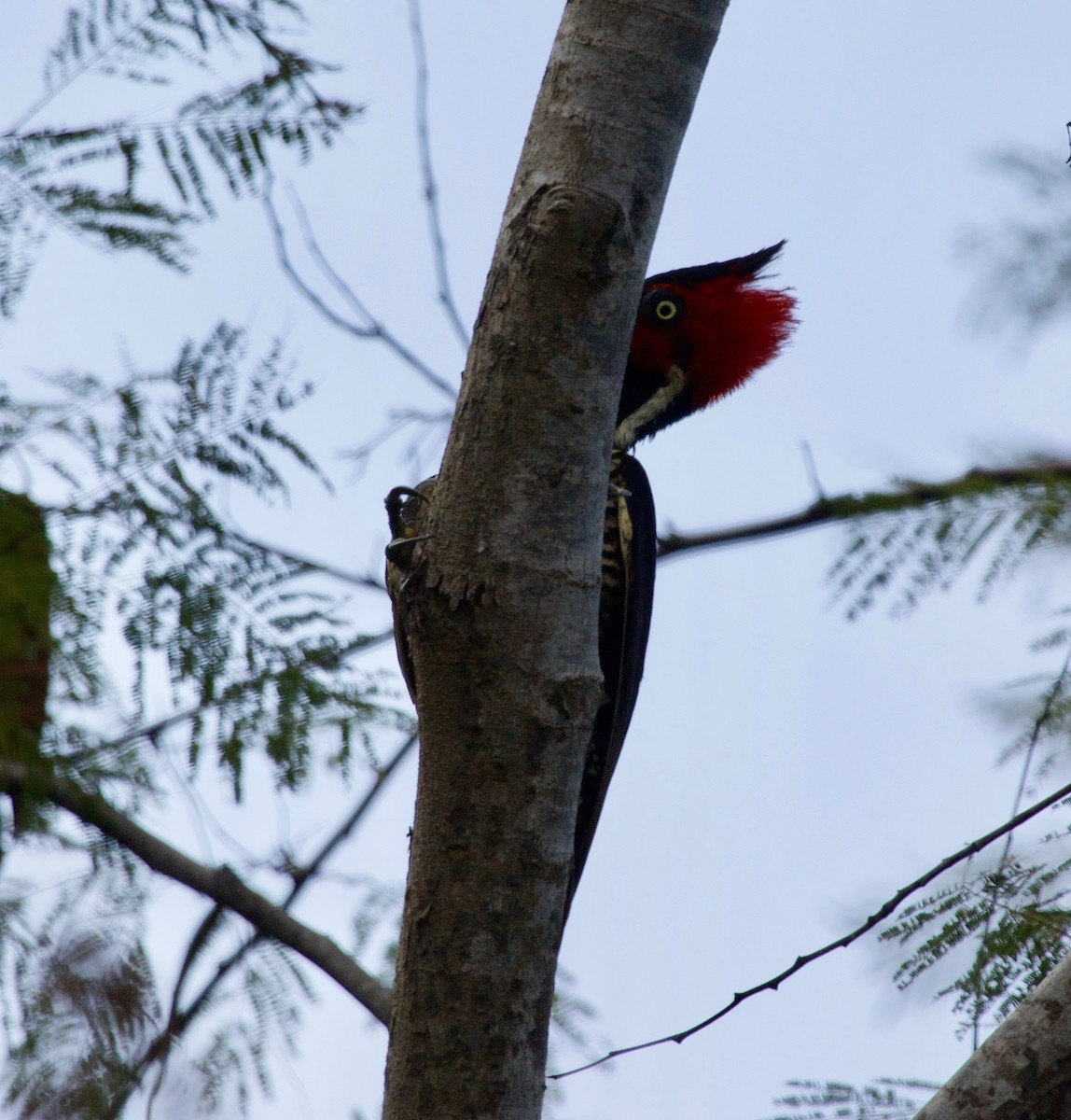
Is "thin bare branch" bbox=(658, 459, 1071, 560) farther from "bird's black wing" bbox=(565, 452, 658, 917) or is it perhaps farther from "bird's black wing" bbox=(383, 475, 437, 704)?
"bird's black wing" bbox=(383, 475, 437, 704)

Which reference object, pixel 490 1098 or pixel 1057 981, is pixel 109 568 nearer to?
pixel 490 1098

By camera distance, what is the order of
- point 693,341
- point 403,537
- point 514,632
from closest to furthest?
point 514,632
point 403,537
point 693,341

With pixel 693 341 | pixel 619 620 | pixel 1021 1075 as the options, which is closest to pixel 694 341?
pixel 693 341

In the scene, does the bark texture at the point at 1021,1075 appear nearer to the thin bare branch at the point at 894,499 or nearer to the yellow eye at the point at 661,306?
the thin bare branch at the point at 894,499

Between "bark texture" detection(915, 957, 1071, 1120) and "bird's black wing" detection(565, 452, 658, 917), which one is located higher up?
"bird's black wing" detection(565, 452, 658, 917)

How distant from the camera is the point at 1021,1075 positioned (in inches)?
79.6

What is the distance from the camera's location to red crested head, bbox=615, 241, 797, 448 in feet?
14.7

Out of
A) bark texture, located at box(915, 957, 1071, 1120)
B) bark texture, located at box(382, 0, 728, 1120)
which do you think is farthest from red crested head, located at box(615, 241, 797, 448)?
bark texture, located at box(915, 957, 1071, 1120)

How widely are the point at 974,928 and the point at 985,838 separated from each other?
444mm

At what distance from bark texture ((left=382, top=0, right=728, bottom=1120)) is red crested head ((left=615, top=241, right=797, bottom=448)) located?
2.29 metres

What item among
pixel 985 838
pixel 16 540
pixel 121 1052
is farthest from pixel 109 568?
pixel 985 838

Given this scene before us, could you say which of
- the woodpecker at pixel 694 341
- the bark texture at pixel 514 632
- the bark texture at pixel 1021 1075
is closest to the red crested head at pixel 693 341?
the woodpecker at pixel 694 341

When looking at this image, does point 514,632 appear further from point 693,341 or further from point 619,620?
point 693,341

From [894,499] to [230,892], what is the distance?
2089 millimetres
